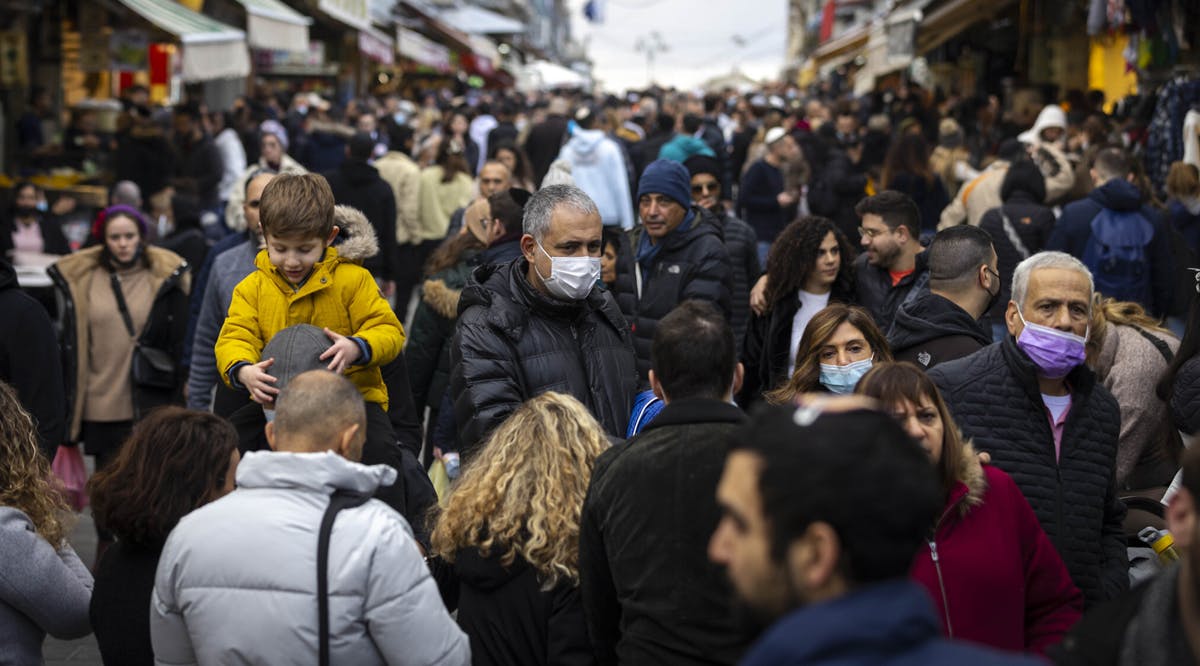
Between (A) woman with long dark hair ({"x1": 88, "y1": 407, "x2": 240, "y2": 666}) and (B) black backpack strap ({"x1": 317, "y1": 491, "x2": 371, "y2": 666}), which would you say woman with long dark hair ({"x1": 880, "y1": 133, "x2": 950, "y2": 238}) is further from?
(B) black backpack strap ({"x1": 317, "y1": 491, "x2": 371, "y2": 666})

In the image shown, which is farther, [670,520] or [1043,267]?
[1043,267]

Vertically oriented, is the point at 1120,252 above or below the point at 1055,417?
above

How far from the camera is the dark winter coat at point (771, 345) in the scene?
7.09 metres

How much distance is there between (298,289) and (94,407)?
3.17 metres

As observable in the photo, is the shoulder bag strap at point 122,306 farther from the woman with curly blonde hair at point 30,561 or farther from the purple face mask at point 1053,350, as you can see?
the purple face mask at point 1053,350

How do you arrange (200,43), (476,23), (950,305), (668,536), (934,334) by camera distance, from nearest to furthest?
(668,536) < (934,334) < (950,305) < (200,43) < (476,23)

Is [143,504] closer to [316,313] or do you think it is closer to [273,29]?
[316,313]

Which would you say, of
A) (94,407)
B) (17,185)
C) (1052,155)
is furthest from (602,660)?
(17,185)

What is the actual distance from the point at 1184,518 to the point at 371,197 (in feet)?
31.7

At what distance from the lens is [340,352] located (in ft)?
15.0

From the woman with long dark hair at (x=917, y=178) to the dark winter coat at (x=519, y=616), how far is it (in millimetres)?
8343

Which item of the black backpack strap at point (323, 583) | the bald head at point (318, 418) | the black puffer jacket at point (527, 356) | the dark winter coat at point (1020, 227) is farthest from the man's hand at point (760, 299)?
the black backpack strap at point (323, 583)

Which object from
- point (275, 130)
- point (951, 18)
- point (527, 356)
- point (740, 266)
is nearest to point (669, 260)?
point (740, 266)

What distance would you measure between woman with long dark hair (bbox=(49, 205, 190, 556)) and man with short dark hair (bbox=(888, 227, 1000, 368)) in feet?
12.4
